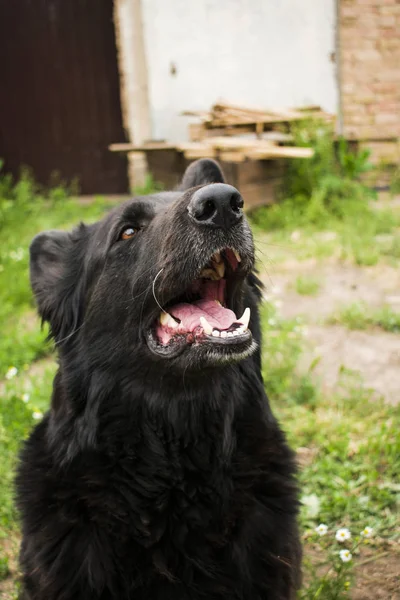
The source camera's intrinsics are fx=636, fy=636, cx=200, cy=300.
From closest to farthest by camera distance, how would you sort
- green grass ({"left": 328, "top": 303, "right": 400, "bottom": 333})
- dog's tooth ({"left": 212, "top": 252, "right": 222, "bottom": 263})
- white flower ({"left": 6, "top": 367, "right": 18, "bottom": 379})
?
dog's tooth ({"left": 212, "top": 252, "right": 222, "bottom": 263}) < white flower ({"left": 6, "top": 367, "right": 18, "bottom": 379}) < green grass ({"left": 328, "top": 303, "right": 400, "bottom": 333})

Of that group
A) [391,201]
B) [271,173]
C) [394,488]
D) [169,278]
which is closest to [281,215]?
[271,173]

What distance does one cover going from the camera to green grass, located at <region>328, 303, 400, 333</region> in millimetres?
4863

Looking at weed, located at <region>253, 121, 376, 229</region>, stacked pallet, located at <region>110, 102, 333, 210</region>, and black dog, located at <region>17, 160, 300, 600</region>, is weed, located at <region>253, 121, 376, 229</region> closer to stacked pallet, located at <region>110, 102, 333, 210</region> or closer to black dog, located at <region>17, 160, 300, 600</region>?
stacked pallet, located at <region>110, 102, 333, 210</region>

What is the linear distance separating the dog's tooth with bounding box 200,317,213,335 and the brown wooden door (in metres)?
8.99

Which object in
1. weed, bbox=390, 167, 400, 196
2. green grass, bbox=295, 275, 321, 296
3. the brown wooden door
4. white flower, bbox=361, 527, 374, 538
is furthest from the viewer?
the brown wooden door

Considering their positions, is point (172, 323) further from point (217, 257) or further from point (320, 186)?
point (320, 186)

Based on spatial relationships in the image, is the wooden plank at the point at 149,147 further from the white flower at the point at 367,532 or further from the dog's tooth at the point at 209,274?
the white flower at the point at 367,532

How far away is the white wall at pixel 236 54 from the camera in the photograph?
9125 millimetres

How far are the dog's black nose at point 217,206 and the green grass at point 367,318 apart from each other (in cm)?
303

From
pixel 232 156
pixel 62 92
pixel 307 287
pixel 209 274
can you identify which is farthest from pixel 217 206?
pixel 62 92

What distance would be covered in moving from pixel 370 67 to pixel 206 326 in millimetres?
8329

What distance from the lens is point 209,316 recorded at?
2.26 m

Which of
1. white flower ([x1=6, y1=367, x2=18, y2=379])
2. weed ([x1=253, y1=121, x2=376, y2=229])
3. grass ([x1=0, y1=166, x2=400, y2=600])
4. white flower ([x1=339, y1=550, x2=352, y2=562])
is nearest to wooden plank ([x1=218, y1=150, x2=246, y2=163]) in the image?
weed ([x1=253, y1=121, x2=376, y2=229])

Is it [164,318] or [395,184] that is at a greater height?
[164,318]
